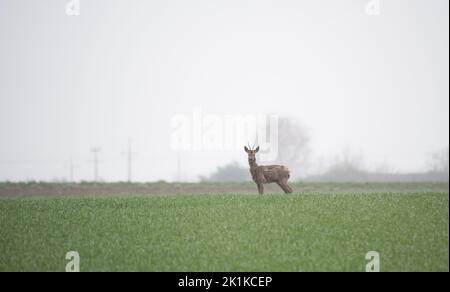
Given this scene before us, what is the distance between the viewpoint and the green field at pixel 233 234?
15.2 metres

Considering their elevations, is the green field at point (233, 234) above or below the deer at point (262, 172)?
below

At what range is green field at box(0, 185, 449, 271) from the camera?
15.2 meters

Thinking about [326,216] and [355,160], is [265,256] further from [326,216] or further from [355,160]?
[355,160]

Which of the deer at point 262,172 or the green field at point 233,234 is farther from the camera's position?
the deer at point 262,172

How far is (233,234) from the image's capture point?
17453 millimetres

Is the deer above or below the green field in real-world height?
above

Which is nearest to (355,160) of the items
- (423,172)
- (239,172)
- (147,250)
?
(423,172)

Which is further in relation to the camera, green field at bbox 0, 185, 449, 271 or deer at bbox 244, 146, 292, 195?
deer at bbox 244, 146, 292, 195

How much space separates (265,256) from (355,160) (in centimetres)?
9686

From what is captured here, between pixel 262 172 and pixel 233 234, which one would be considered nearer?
pixel 233 234
